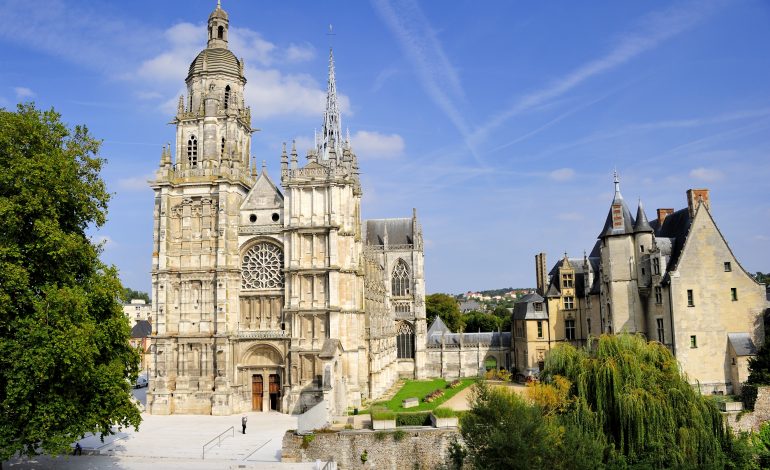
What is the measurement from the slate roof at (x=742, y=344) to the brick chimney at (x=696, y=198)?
693 centimetres

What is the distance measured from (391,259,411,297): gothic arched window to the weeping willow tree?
114ft

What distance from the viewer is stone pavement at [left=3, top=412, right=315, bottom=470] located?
77.9ft

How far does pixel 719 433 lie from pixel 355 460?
13822 millimetres

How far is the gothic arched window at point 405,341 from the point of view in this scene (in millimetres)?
56062

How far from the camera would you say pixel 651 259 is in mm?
34469

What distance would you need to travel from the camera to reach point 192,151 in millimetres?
39312

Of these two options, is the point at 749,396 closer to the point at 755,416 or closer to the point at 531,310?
the point at 755,416

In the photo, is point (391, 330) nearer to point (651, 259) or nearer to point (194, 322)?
point (194, 322)

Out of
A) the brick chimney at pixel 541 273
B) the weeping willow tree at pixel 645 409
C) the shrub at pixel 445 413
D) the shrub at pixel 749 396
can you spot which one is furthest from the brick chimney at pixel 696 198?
the shrub at pixel 445 413

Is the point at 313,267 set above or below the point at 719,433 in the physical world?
above

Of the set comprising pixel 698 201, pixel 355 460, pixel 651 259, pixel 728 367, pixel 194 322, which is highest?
pixel 698 201

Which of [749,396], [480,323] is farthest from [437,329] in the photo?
[749,396]

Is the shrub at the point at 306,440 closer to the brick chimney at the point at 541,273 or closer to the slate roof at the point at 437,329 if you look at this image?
the brick chimney at the point at 541,273

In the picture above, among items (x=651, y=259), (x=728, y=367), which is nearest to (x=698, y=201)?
(x=651, y=259)
